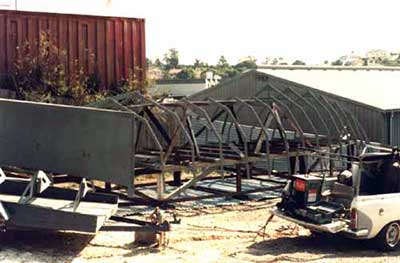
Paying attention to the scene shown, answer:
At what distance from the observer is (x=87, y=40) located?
67.3ft

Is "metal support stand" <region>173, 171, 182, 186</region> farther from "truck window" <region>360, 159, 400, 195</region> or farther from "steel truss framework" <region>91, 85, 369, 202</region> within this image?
"truck window" <region>360, 159, 400, 195</region>

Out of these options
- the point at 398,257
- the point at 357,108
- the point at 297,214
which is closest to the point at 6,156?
the point at 297,214

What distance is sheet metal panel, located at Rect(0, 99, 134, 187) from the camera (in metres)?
9.66

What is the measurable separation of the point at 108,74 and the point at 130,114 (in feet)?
38.3

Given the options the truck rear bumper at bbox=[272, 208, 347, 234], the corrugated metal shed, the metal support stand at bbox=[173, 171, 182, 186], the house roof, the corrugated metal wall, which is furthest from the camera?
the house roof

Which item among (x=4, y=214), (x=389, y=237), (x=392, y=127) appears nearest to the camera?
(x=4, y=214)

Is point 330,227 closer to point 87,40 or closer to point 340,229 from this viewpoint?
point 340,229

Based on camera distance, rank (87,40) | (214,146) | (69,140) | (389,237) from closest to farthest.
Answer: (69,140) < (389,237) < (214,146) < (87,40)

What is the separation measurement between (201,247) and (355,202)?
103 inches

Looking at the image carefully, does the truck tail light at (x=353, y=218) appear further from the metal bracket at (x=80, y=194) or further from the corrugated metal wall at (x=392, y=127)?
the corrugated metal wall at (x=392, y=127)

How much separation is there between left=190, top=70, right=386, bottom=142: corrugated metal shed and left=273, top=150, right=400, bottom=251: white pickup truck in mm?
7473

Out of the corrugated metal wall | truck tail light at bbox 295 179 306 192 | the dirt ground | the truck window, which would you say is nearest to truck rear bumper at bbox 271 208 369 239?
the dirt ground

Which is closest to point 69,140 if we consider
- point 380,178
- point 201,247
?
point 201,247

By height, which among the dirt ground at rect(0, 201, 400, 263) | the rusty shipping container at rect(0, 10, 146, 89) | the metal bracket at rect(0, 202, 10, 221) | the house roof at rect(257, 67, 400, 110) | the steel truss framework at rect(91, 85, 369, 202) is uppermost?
the rusty shipping container at rect(0, 10, 146, 89)
